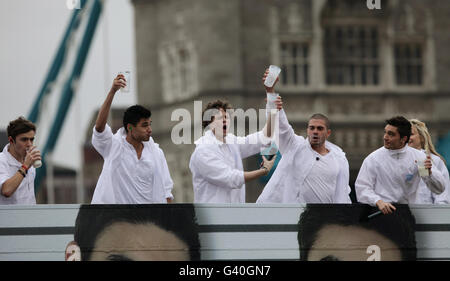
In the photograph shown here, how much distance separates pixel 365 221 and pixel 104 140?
221 cm

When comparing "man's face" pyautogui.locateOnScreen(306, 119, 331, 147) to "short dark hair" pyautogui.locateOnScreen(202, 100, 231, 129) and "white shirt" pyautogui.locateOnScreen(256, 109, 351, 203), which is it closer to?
"white shirt" pyautogui.locateOnScreen(256, 109, 351, 203)

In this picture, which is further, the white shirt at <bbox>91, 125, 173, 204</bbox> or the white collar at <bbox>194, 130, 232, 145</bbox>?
the white collar at <bbox>194, 130, 232, 145</bbox>

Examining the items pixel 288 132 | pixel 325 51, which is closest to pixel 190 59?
pixel 325 51

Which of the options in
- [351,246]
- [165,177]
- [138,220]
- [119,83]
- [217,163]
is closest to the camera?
[138,220]

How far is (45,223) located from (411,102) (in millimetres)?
29955

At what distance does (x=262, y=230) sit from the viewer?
304 inches

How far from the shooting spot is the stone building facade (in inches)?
1393

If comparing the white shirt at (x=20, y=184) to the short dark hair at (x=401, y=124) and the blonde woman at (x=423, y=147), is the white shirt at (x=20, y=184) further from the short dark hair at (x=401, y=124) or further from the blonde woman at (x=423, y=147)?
the blonde woman at (x=423, y=147)

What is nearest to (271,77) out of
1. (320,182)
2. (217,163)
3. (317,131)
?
(317,131)

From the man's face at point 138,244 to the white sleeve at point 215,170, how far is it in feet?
4.01

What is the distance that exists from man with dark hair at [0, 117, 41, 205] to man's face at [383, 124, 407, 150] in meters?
2.71

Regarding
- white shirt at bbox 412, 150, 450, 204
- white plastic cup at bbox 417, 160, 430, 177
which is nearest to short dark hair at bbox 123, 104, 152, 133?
white plastic cup at bbox 417, 160, 430, 177

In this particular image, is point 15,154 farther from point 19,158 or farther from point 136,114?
point 136,114

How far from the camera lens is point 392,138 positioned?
8672 millimetres
